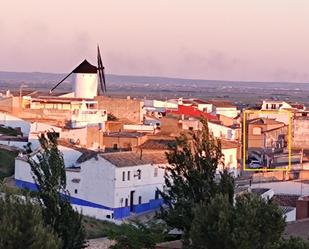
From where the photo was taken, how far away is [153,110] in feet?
240

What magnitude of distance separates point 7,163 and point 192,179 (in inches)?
768

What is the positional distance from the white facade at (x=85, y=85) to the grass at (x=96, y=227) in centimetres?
3179

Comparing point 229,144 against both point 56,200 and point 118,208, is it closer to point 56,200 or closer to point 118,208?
point 118,208

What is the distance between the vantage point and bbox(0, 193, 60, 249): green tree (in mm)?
17156

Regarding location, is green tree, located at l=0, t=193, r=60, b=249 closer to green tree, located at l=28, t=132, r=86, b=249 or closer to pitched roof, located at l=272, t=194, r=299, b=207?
green tree, located at l=28, t=132, r=86, b=249

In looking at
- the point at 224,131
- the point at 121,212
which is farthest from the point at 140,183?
the point at 224,131

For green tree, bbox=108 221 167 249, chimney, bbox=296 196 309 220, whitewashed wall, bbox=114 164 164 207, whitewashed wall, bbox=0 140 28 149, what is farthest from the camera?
whitewashed wall, bbox=0 140 28 149

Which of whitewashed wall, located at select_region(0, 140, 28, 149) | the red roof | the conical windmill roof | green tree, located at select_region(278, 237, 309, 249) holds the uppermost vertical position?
the conical windmill roof

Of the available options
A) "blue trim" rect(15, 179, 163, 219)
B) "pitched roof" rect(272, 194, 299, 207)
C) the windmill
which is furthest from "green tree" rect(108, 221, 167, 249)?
the windmill

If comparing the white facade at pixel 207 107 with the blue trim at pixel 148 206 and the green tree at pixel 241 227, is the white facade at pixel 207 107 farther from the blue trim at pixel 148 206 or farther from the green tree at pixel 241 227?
the green tree at pixel 241 227

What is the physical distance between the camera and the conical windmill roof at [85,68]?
67.9 m

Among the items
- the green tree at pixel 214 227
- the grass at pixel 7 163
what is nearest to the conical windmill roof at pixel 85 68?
the grass at pixel 7 163

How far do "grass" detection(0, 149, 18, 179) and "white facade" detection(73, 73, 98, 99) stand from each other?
23.2 m

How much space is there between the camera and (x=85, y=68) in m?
68.0
